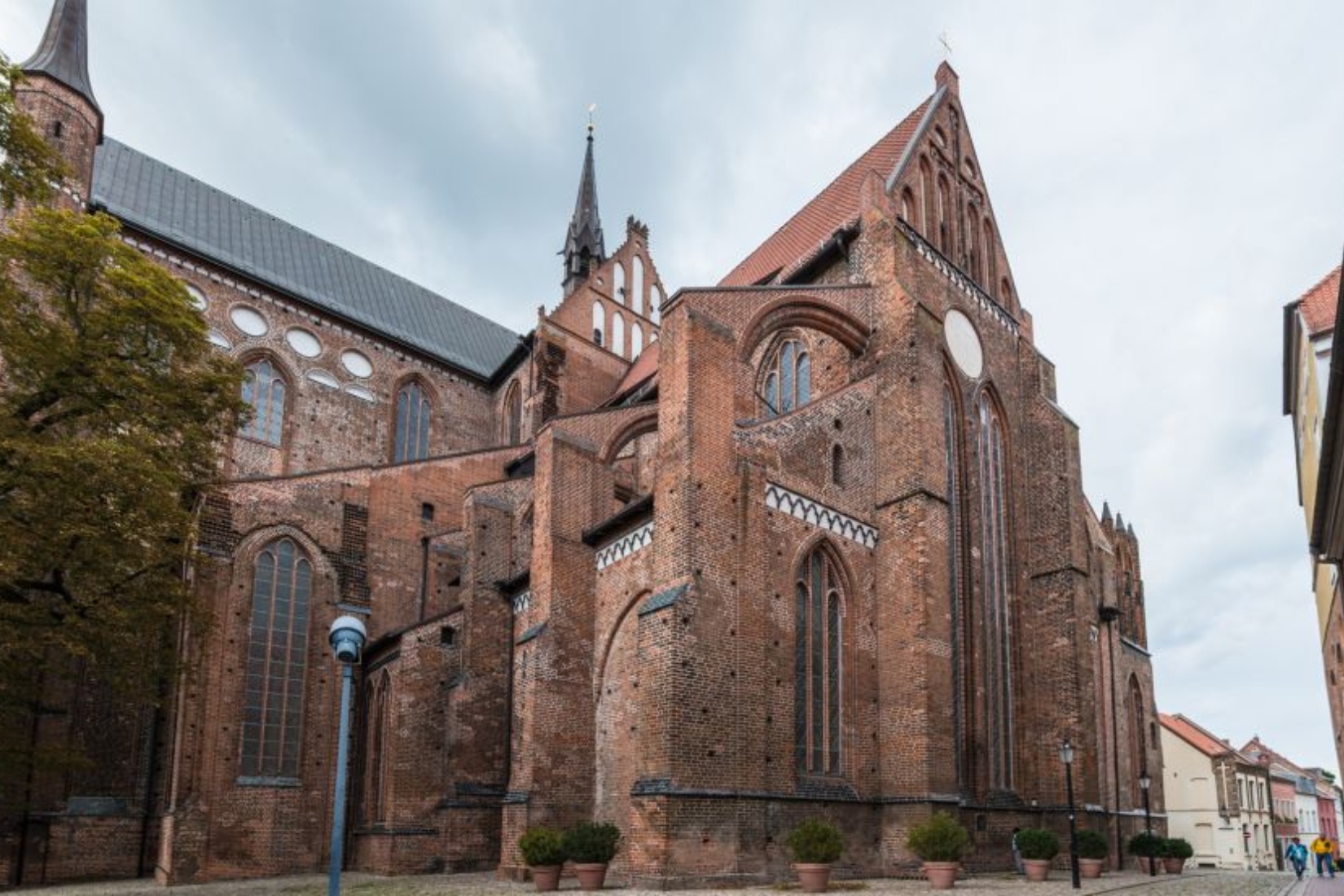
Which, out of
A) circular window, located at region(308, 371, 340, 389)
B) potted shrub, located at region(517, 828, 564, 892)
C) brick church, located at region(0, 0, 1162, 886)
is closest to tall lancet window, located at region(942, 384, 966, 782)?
brick church, located at region(0, 0, 1162, 886)

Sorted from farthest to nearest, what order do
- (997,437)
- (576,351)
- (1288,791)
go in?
(1288,791) → (576,351) → (997,437)

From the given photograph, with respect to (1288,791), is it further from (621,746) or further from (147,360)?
(147,360)

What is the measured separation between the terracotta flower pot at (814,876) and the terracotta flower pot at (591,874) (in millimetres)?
2854

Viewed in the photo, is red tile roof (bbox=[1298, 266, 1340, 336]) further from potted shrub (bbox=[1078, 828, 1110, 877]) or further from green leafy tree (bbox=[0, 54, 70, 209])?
green leafy tree (bbox=[0, 54, 70, 209])

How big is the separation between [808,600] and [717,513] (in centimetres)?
250

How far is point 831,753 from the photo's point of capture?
16.5 metres

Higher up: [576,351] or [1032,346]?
[576,351]

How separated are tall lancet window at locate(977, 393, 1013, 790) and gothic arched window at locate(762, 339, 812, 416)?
3907 mm

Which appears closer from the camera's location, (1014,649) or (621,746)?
(621,746)

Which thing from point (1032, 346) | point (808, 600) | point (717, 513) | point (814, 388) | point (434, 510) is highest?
→ point (1032, 346)

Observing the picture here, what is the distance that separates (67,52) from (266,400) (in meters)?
9.45

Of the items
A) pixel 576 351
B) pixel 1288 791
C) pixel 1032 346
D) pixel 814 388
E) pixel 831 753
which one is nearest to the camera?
pixel 831 753

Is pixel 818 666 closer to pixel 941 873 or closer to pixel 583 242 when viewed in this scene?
pixel 941 873

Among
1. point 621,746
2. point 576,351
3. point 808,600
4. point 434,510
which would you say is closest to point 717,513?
point 808,600
